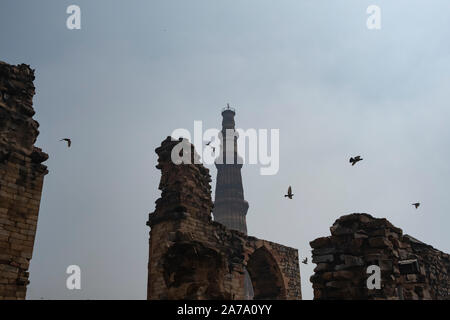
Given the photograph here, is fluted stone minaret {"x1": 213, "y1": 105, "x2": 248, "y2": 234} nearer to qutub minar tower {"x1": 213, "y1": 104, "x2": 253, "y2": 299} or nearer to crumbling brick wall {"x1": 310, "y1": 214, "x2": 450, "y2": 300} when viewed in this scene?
qutub minar tower {"x1": 213, "y1": 104, "x2": 253, "y2": 299}

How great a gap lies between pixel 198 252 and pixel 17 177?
18.9ft

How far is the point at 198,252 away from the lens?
206 inches

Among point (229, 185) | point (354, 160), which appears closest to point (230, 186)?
point (229, 185)

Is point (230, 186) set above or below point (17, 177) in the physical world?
above

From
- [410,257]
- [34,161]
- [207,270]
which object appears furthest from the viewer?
[34,161]

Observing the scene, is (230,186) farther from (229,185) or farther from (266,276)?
(266,276)

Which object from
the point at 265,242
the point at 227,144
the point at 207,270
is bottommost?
the point at 207,270

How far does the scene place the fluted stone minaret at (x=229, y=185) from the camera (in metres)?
42.3

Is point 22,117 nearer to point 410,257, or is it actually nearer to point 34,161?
point 34,161
